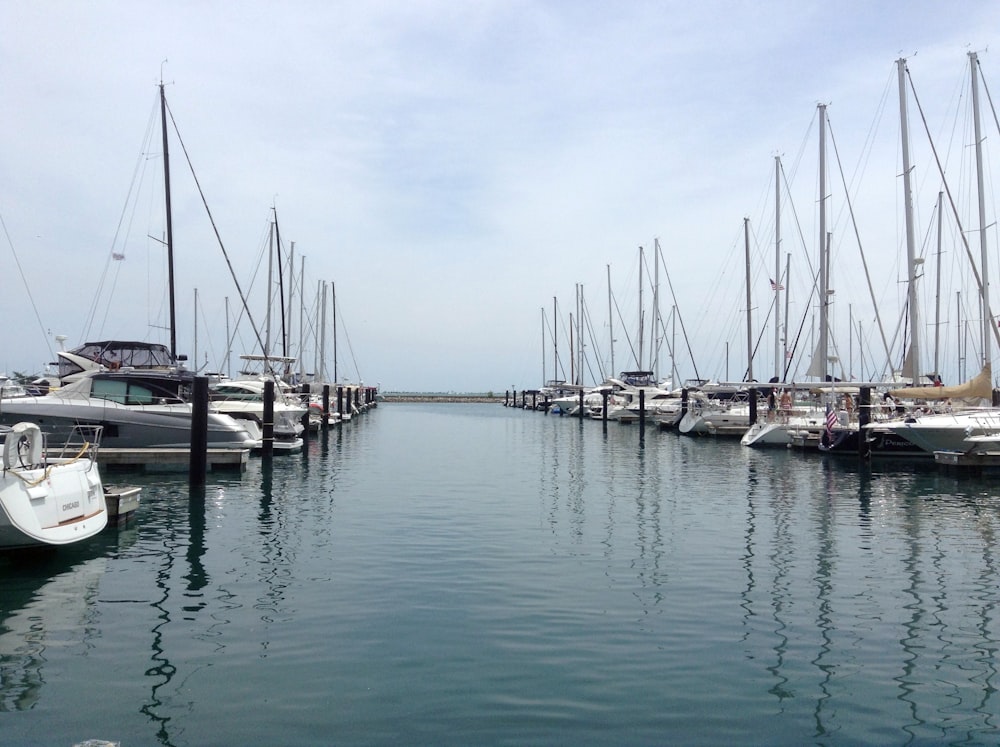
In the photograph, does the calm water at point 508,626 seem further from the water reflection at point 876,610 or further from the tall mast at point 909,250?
the tall mast at point 909,250

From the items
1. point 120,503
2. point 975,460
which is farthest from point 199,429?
point 975,460

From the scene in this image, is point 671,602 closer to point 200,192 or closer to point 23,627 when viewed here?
point 23,627

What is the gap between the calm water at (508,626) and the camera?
27.1 ft

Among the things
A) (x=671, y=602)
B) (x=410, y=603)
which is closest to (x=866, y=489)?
(x=671, y=602)

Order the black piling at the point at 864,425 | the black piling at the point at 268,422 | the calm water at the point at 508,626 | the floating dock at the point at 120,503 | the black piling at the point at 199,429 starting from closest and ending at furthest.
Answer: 1. the calm water at the point at 508,626
2. the floating dock at the point at 120,503
3. the black piling at the point at 199,429
4. the black piling at the point at 864,425
5. the black piling at the point at 268,422

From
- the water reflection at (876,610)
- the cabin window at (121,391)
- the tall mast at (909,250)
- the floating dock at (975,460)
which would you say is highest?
the tall mast at (909,250)

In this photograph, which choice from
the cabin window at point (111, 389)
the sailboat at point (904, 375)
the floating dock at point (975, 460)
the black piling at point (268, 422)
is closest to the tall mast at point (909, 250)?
the sailboat at point (904, 375)

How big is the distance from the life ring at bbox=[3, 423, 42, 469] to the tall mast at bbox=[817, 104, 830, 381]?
35.2 m

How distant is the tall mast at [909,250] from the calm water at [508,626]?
41.7ft

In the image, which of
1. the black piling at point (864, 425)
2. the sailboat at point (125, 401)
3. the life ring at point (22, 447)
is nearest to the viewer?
the life ring at point (22, 447)

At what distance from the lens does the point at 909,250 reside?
3572 cm

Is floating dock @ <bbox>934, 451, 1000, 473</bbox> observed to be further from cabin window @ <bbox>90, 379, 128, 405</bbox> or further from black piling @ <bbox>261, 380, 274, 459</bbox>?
cabin window @ <bbox>90, 379, 128, 405</bbox>

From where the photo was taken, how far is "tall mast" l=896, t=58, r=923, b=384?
3447cm

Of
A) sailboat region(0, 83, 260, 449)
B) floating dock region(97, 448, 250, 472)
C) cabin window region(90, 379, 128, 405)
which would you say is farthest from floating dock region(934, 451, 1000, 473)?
cabin window region(90, 379, 128, 405)
